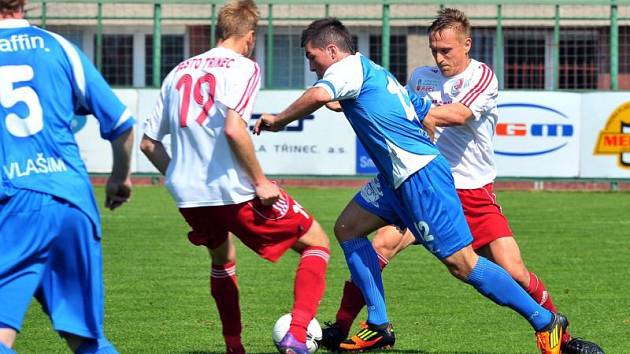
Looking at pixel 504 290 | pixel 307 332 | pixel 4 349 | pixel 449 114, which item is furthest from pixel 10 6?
pixel 504 290

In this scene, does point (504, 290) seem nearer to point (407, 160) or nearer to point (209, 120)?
point (407, 160)

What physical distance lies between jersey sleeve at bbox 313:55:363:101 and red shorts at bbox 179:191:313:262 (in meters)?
0.60

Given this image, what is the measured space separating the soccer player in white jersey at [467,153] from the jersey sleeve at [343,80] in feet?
2.82

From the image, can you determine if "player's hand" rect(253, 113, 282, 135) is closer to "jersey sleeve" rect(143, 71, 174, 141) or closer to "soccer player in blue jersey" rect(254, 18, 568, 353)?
"soccer player in blue jersey" rect(254, 18, 568, 353)

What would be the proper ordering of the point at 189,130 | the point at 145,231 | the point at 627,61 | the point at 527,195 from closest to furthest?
the point at 189,130, the point at 145,231, the point at 527,195, the point at 627,61

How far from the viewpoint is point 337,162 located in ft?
65.8

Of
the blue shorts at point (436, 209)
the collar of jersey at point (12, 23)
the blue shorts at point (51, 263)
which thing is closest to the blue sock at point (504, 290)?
the blue shorts at point (436, 209)

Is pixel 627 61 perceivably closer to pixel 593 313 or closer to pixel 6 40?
pixel 593 313

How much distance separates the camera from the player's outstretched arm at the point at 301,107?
639 centimetres

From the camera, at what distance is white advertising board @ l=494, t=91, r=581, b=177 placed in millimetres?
19547

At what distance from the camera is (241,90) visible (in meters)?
6.21

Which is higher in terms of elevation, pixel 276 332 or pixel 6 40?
pixel 6 40

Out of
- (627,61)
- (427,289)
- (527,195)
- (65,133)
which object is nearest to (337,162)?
(527,195)

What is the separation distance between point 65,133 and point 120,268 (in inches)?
242
